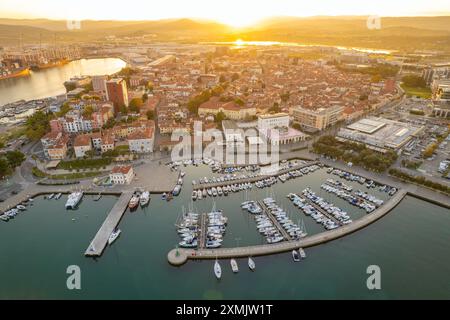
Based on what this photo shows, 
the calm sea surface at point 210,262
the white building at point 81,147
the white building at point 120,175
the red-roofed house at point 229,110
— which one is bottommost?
the calm sea surface at point 210,262

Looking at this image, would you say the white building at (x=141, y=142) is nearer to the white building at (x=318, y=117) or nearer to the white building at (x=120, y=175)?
the white building at (x=120, y=175)

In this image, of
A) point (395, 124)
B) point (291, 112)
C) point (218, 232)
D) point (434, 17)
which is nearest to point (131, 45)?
point (291, 112)

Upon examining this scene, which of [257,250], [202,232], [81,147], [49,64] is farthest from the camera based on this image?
[49,64]

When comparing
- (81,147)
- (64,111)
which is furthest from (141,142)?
(64,111)

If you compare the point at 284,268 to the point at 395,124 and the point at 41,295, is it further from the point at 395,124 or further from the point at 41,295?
the point at 395,124

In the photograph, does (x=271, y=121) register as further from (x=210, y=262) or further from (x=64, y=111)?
(x=64, y=111)

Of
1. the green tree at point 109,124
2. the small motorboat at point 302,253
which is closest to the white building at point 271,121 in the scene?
the green tree at point 109,124

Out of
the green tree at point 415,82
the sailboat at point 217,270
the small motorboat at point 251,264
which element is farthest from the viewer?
the green tree at point 415,82
